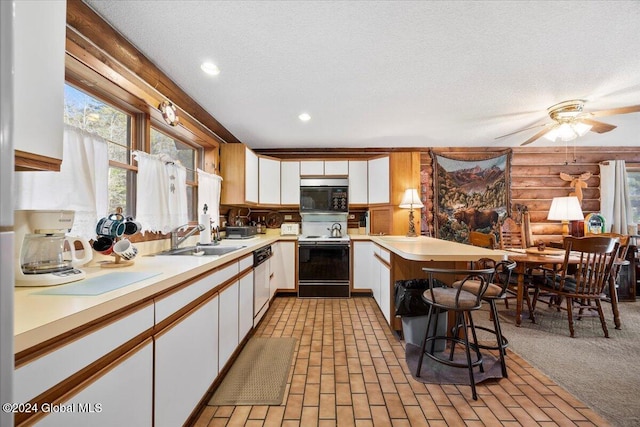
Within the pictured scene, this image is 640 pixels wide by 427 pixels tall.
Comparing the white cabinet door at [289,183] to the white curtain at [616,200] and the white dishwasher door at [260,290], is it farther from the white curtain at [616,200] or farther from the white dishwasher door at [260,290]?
the white curtain at [616,200]

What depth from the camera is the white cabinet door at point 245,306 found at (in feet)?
7.24

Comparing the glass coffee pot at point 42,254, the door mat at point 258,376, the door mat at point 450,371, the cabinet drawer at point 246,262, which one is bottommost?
the door mat at point 258,376

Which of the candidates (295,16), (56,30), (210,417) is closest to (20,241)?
(56,30)

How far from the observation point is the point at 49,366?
2.25 ft

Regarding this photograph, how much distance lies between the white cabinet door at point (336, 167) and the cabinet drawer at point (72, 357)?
341cm

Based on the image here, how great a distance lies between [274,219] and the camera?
4527 mm

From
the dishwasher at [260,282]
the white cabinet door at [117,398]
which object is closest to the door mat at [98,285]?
the white cabinet door at [117,398]

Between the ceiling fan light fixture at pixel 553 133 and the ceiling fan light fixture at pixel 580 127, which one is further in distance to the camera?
the ceiling fan light fixture at pixel 553 133

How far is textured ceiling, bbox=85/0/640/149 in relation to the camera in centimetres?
156

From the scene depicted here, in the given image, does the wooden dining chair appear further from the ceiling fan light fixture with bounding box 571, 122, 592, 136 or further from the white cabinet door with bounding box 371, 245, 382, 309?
the white cabinet door with bounding box 371, 245, 382, 309

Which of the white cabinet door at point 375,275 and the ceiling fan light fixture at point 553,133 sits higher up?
the ceiling fan light fixture at point 553,133

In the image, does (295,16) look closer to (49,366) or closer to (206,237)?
(49,366)

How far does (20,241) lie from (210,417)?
1288mm

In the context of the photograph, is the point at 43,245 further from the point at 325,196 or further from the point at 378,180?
the point at 378,180
